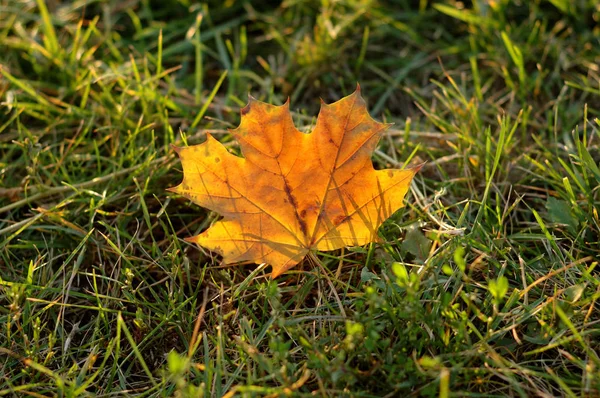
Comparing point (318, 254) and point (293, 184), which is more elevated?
point (293, 184)

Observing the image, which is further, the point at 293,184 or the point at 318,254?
the point at 318,254

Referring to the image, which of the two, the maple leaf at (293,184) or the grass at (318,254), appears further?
the maple leaf at (293,184)

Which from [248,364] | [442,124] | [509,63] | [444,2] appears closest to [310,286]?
[248,364]

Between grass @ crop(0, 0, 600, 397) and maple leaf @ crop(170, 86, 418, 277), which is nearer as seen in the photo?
grass @ crop(0, 0, 600, 397)
